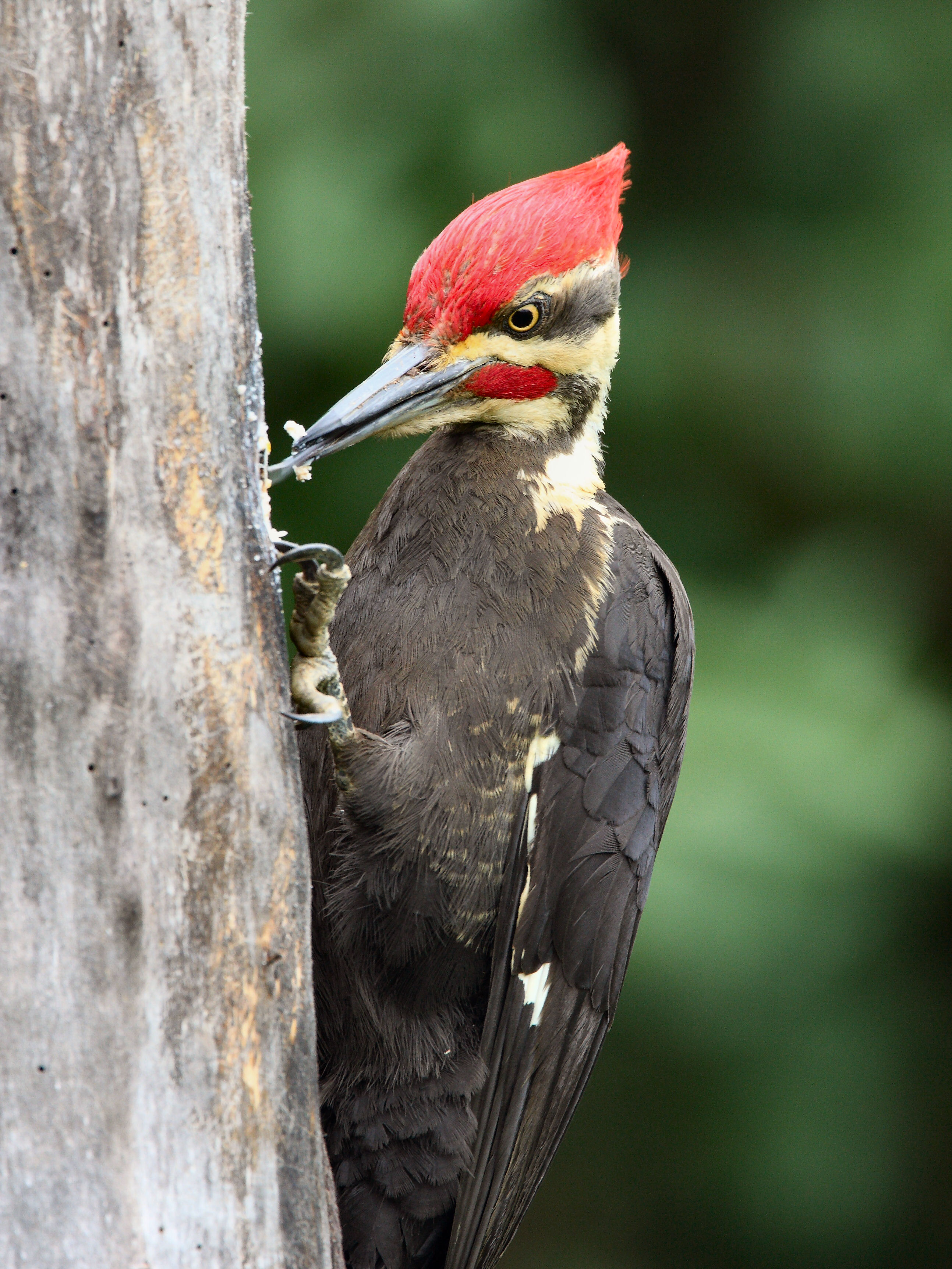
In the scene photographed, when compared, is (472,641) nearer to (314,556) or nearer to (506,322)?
(314,556)

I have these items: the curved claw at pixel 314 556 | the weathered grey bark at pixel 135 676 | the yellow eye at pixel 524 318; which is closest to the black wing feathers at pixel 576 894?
the yellow eye at pixel 524 318

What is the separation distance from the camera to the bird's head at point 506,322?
2.18 m

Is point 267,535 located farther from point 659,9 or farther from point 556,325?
point 659,9

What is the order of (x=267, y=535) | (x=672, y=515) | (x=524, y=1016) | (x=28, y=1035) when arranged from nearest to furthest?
(x=28, y=1035) < (x=267, y=535) < (x=524, y=1016) < (x=672, y=515)

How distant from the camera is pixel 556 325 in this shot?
7.68 feet

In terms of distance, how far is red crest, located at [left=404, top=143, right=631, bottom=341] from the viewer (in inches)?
86.0

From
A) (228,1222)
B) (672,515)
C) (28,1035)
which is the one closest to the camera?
(28,1035)

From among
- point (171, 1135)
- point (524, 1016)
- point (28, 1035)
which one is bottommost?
point (524, 1016)

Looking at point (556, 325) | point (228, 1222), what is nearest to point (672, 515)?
point (556, 325)

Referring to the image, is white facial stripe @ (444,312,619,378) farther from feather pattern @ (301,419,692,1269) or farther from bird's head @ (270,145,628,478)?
feather pattern @ (301,419,692,1269)

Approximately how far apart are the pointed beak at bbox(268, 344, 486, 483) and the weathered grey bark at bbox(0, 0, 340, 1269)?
466 millimetres

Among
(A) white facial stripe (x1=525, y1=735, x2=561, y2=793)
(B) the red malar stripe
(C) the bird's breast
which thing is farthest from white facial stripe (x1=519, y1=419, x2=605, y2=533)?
(A) white facial stripe (x1=525, y1=735, x2=561, y2=793)

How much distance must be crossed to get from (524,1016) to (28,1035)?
1.08 metres

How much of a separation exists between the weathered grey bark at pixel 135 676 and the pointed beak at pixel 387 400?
0.47 m
